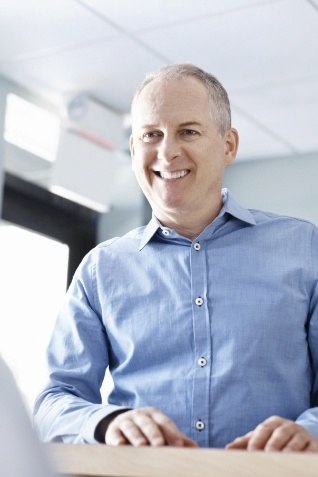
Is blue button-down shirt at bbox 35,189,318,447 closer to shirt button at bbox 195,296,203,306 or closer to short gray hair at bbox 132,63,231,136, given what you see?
shirt button at bbox 195,296,203,306

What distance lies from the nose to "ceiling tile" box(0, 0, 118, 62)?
1.89 meters

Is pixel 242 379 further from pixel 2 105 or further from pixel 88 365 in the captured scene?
pixel 2 105

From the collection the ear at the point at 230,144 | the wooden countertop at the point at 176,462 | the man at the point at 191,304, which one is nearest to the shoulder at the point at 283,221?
the man at the point at 191,304

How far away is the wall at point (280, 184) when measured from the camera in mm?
4664

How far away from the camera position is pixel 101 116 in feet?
13.5

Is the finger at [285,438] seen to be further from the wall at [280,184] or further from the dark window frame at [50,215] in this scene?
the wall at [280,184]

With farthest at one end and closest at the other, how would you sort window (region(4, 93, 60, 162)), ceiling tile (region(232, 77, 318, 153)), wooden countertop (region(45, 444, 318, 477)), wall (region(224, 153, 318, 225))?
wall (region(224, 153, 318, 225)) < window (region(4, 93, 60, 162)) < ceiling tile (region(232, 77, 318, 153)) < wooden countertop (region(45, 444, 318, 477))

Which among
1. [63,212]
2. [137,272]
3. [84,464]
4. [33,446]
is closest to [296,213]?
[63,212]

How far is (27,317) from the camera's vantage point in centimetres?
443

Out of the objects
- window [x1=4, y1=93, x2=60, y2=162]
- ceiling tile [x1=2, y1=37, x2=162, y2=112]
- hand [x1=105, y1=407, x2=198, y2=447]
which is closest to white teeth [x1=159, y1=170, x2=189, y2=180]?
hand [x1=105, y1=407, x2=198, y2=447]

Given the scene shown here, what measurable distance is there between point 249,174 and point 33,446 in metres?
4.65

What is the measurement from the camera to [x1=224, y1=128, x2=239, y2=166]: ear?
4.90 ft

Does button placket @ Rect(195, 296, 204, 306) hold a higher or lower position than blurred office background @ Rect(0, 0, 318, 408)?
lower

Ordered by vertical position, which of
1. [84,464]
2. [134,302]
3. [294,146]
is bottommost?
[84,464]
